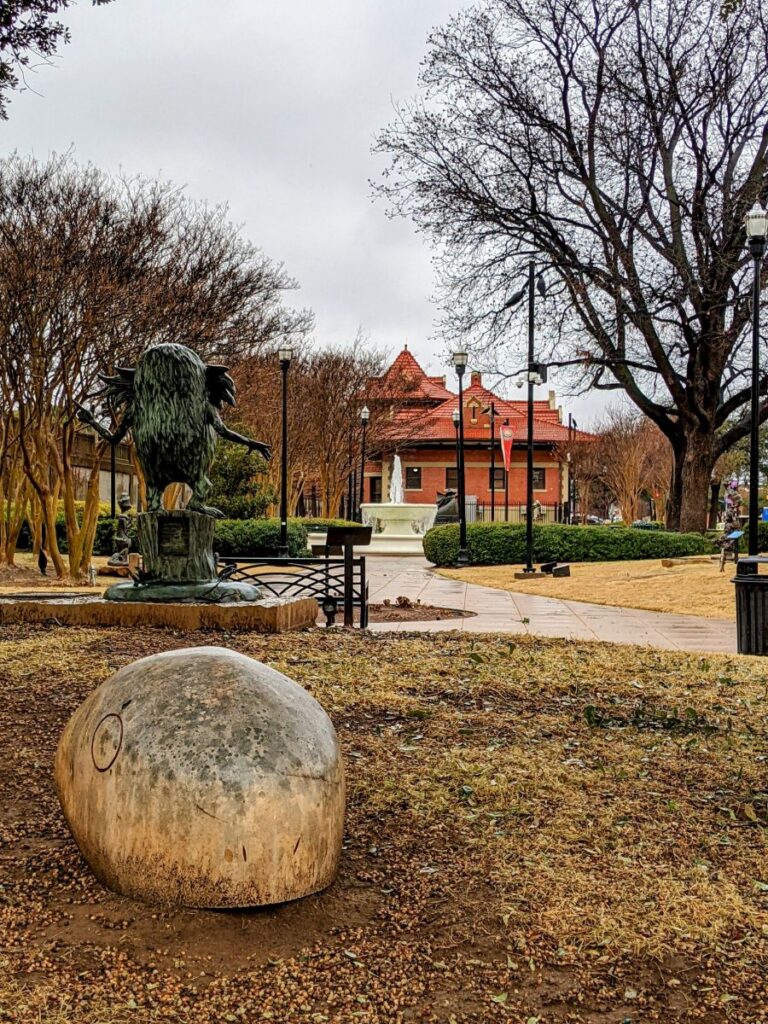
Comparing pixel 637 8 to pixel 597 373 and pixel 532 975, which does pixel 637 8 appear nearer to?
pixel 597 373

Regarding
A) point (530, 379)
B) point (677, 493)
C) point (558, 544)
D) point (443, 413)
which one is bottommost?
point (558, 544)

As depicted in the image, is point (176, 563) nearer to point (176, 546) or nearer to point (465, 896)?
point (176, 546)

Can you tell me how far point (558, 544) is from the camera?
23.4m

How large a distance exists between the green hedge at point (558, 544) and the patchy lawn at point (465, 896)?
17.7 metres

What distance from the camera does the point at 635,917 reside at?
3.02 meters

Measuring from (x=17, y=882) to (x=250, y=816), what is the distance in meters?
0.95

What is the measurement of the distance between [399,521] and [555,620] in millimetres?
20960

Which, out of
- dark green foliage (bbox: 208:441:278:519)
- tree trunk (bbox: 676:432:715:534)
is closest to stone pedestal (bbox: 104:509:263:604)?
Result: dark green foliage (bbox: 208:441:278:519)

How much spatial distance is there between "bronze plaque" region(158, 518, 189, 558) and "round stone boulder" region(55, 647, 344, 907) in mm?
6029

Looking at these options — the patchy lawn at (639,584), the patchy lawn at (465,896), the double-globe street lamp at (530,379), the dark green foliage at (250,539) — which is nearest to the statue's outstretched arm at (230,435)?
the patchy lawn at (465,896)

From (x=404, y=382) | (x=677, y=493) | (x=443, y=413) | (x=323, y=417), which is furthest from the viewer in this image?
(x=443, y=413)

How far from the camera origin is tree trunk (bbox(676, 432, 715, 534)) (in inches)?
1003

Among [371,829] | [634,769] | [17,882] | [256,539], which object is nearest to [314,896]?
[371,829]

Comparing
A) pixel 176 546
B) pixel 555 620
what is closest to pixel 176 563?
pixel 176 546
